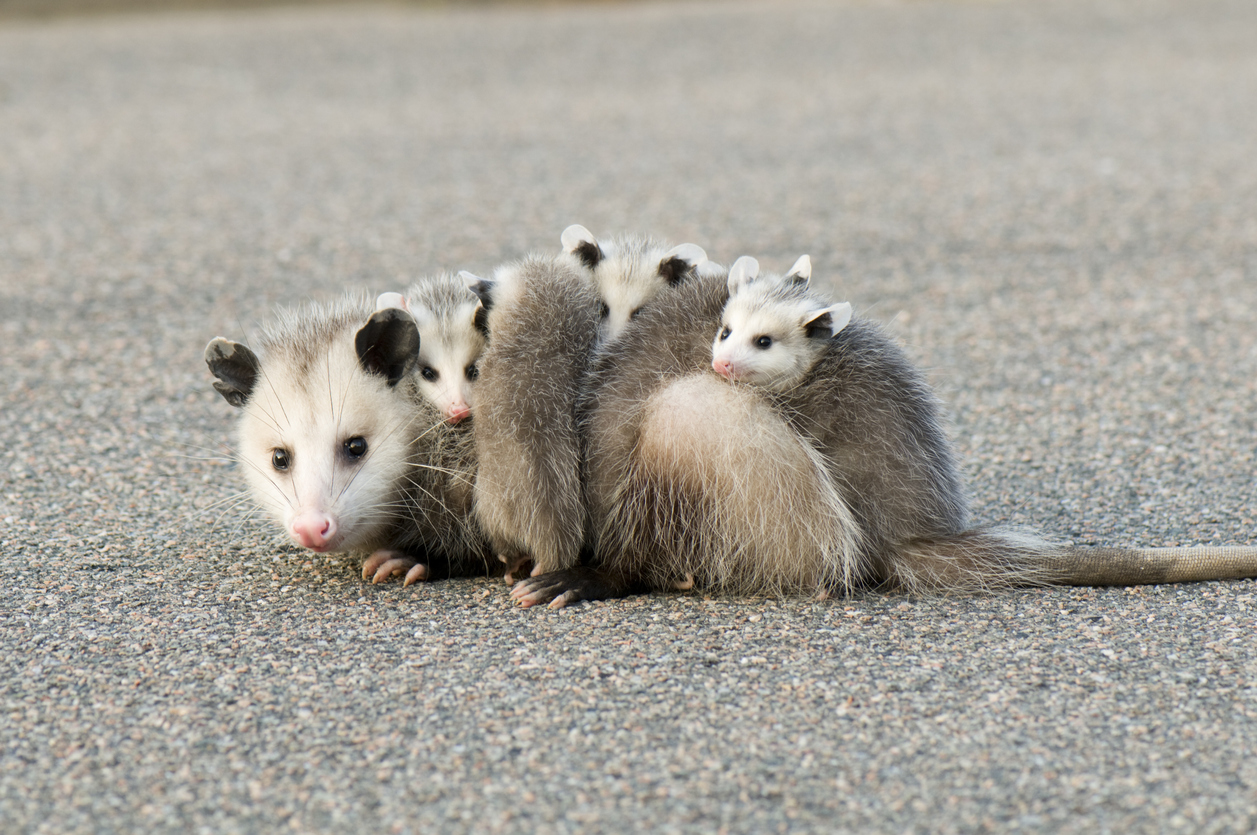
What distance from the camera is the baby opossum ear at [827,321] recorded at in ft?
7.88

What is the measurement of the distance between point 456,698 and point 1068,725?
93cm

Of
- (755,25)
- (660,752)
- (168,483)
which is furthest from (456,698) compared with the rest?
(755,25)

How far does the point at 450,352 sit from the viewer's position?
8.44 feet

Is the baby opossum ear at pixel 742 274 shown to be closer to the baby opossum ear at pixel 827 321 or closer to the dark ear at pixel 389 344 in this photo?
the baby opossum ear at pixel 827 321

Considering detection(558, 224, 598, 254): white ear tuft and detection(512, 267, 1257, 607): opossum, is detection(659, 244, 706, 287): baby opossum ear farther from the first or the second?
detection(512, 267, 1257, 607): opossum

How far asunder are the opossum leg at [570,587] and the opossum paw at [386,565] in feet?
0.80

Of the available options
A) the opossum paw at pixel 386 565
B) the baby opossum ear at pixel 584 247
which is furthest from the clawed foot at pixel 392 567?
the baby opossum ear at pixel 584 247

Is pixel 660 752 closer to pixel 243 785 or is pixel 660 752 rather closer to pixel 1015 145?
pixel 243 785

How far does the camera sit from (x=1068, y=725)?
200 cm

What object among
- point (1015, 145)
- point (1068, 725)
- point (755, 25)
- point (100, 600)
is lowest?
point (1068, 725)

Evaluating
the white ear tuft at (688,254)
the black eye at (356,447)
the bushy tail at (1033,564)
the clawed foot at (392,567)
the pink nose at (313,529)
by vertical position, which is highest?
the white ear tuft at (688,254)

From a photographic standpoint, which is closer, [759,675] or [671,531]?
[759,675]

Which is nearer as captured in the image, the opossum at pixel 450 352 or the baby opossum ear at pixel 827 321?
the baby opossum ear at pixel 827 321

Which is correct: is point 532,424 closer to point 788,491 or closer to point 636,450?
point 636,450
